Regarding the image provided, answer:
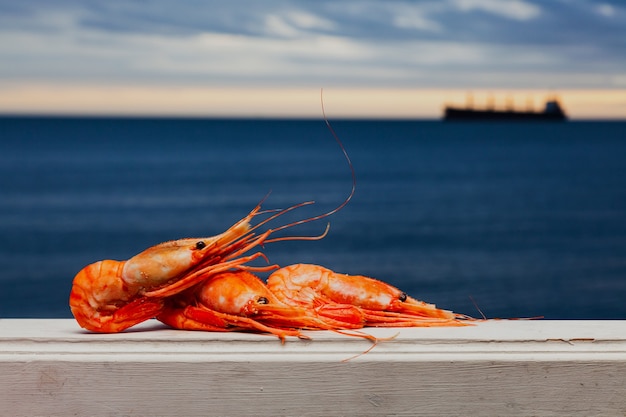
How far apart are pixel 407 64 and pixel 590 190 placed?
132ft

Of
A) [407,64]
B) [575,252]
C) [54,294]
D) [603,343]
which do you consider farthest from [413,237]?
[407,64]

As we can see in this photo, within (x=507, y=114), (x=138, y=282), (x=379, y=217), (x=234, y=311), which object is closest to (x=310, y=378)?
(x=234, y=311)

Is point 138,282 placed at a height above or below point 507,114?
above

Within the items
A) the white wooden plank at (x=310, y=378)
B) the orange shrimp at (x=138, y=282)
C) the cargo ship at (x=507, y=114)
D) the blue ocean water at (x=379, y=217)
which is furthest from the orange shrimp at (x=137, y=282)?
the cargo ship at (x=507, y=114)

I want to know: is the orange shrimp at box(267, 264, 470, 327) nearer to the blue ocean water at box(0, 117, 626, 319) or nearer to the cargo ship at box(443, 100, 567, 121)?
the blue ocean water at box(0, 117, 626, 319)

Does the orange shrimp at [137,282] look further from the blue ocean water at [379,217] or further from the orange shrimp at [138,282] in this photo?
the blue ocean water at [379,217]

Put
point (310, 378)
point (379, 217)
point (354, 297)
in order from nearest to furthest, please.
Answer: point (310, 378) → point (354, 297) → point (379, 217)

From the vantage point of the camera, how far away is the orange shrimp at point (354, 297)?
254cm

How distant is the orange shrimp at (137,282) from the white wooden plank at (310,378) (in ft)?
0.49

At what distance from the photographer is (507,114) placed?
116938 mm

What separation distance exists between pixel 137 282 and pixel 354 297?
615mm

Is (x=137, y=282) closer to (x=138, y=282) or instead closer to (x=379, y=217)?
(x=138, y=282)

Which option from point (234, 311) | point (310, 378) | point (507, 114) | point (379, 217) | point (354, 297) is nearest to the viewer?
point (310, 378)

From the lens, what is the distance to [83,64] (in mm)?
82125
